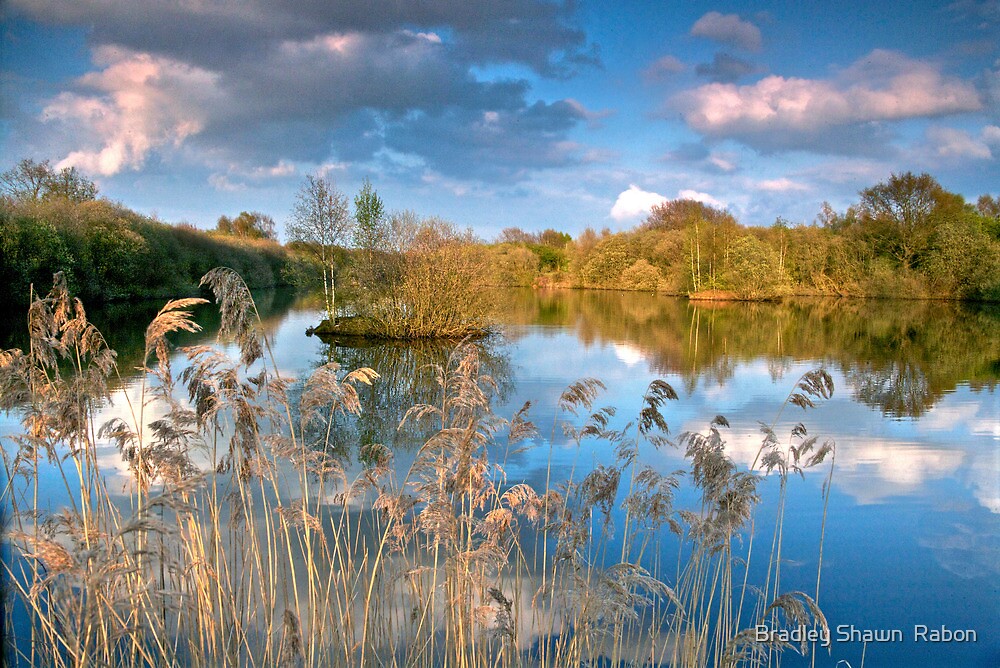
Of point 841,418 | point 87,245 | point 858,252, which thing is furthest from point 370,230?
point 858,252

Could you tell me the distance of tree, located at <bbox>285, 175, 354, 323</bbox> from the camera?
2033cm

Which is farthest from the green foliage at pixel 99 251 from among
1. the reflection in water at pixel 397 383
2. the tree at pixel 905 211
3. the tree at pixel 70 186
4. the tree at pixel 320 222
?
the tree at pixel 905 211

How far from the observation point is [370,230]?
Answer: 1972cm

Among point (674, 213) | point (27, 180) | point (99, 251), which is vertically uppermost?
point (674, 213)

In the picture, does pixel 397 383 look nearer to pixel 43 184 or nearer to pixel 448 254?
pixel 448 254

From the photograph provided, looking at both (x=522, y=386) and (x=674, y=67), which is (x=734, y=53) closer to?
(x=674, y=67)

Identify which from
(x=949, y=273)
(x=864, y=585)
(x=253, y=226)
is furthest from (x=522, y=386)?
(x=253, y=226)

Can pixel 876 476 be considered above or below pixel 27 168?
below

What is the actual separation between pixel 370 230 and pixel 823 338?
47.2 feet

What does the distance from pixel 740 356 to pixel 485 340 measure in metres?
7.16

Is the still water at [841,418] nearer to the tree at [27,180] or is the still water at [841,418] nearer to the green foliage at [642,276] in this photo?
the tree at [27,180]

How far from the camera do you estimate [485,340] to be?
63.0 ft

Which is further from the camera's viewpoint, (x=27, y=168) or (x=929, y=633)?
(x=27, y=168)

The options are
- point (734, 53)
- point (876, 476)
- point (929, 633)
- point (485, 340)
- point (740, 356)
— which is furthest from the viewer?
point (485, 340)
